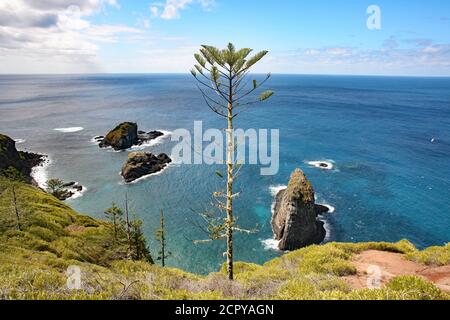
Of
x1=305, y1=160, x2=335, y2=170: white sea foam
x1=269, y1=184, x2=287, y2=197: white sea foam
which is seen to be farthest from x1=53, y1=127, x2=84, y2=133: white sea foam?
x1=305, y1=160, x2=335, y2=170: white sea foam

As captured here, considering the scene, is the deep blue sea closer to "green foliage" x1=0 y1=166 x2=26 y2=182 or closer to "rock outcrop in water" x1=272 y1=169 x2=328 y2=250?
"rock outcrop in water" x1=272 y1=169 x2=328 y2=250

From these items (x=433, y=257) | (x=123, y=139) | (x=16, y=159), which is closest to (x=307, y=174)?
(x=433, y=257)

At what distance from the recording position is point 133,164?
74.5 metres

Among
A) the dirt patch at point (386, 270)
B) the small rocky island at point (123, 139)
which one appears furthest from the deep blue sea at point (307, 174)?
the dirt patch at point (386, 270)

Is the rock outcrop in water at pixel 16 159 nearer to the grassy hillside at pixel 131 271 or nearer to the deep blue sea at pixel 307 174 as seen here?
the deep blue sea at pixel 307 174

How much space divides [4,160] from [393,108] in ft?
577

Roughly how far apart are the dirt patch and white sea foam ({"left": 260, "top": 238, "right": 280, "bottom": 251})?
2677 cm

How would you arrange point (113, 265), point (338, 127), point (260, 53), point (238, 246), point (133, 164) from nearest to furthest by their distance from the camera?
1. point (260, 53)
2. point (113, 265)
3. point (238, 246)
4. point (133, 164)
5. point (338, 127)

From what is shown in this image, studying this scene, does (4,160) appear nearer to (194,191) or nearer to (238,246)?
(194,191)

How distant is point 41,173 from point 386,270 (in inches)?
3215

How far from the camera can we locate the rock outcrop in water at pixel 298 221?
156 ft

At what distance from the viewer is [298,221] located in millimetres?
47969

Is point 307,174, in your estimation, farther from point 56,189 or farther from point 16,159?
point 16,159

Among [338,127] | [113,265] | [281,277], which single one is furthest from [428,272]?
[338,127]
